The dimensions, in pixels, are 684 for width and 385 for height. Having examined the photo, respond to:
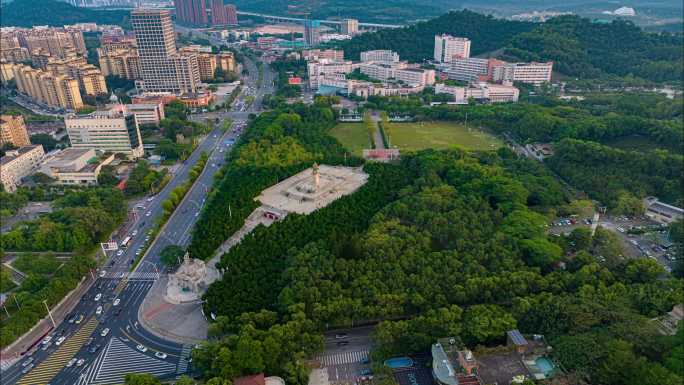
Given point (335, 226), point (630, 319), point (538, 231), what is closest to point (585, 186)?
point (538, 231)

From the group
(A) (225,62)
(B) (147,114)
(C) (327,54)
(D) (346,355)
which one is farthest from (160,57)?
(D) (346,355)

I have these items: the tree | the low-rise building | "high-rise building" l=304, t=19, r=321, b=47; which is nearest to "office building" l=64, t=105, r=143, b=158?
the tree

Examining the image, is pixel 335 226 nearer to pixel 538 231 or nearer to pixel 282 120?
pixel 538 231

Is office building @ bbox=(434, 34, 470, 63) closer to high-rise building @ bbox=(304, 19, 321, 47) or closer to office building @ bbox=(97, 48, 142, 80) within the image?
high-rise building @ bbox=(304, 19, 321, 47)

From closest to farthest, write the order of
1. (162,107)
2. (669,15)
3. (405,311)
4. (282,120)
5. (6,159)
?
(405,311) → (669,15) → (6,159) → (282,120) → (162,107)

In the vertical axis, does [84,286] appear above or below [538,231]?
below

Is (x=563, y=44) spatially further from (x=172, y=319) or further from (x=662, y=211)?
(x=172, y=319)

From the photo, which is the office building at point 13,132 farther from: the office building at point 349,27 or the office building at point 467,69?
the office building at point 349,27

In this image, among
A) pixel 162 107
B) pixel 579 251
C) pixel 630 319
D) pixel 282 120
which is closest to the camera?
pixel 630 319
